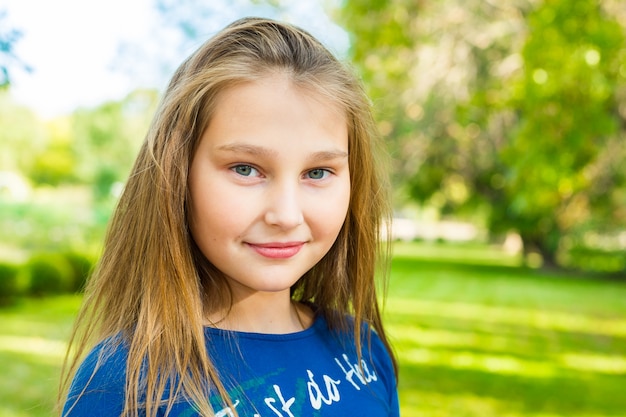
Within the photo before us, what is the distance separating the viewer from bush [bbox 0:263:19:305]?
1236cm

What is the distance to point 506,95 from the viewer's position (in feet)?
27.7

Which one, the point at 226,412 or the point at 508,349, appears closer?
the point at 226,412

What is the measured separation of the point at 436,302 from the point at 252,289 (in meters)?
13.5

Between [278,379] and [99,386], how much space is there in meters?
0.36

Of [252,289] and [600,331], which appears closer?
[252,289]

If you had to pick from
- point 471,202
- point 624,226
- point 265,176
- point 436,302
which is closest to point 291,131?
point 265,176

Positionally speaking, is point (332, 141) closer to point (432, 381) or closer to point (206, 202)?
point (206, 202)

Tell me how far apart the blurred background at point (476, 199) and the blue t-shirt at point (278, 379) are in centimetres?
72

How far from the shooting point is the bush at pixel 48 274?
13.1 meters

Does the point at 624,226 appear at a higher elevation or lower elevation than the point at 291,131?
lower

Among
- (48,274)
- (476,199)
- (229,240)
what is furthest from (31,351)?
(476,199)

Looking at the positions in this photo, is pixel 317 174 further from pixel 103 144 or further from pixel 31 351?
pixel 103 144

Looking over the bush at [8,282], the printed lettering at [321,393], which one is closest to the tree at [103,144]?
the bush at [8,282]

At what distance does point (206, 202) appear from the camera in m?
1.47
